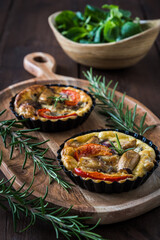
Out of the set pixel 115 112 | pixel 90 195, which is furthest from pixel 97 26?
pixel 90 195

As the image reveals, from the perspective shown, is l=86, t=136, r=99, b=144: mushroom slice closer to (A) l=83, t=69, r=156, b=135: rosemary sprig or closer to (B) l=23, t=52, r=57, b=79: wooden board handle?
(A) l=83, t=69, r=156, b=135: rosemary sprig

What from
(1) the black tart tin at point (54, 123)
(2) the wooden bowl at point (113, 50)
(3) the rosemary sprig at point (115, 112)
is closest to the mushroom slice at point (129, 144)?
(3) the rosemary sprig at point (115, 112)

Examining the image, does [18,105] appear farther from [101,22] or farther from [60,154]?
[101,22]

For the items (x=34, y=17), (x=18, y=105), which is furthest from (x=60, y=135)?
(x=34, y=17)

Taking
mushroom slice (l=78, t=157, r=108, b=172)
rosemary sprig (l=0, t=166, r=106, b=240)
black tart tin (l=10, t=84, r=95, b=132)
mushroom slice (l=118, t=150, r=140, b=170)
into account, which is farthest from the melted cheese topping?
rosemary sprig (l=0, t=166, r=106, b=240)

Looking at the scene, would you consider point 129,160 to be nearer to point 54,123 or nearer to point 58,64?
point 54,123
